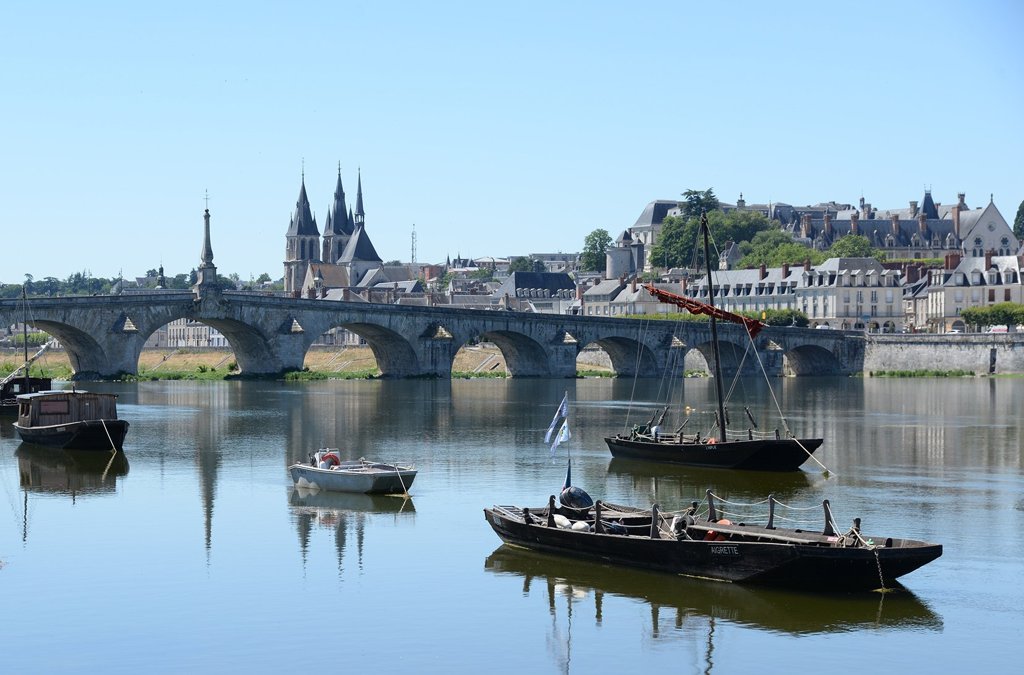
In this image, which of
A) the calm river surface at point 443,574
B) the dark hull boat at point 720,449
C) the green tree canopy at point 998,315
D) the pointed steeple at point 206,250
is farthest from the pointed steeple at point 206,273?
the green tree canopy at point 998,315

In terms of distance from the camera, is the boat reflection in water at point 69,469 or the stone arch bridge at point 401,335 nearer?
the boat reflection in water at point 69,469

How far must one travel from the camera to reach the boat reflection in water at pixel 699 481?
4400cm

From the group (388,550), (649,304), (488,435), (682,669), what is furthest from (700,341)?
(682,669)

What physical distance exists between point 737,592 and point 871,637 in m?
3.55

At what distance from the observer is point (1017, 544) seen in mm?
35094

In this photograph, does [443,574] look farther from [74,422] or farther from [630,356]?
[630,356]

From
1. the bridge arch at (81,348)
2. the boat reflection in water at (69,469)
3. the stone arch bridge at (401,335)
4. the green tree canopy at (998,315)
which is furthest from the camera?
the green tree canopy at (998,315)

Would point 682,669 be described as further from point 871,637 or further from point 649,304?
point 649,304

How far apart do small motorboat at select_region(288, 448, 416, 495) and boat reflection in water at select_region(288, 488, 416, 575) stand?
214mm

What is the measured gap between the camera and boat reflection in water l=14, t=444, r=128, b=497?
46.2 m

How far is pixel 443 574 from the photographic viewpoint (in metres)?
32.1

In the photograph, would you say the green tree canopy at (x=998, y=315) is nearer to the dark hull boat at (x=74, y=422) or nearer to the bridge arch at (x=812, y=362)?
the bridge arch at (x=812, y=362)

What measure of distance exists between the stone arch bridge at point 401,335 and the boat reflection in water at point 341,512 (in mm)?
54854

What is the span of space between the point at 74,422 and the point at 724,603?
3392 centimetres
